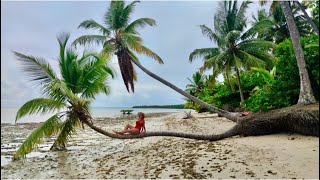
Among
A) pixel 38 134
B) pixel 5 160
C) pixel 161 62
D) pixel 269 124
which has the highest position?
pixel 161 62

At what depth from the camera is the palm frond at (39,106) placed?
10086mm

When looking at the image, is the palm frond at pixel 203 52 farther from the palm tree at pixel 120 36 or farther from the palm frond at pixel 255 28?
the palm tree at pixel 120 36

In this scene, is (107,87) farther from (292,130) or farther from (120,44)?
(292,130)

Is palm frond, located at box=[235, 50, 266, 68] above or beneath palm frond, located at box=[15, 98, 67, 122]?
above

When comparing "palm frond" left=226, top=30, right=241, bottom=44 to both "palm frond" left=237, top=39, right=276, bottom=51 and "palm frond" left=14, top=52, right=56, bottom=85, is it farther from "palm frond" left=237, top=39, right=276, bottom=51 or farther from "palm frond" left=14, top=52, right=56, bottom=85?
"palm frond" left=14, top=52, right=56, bottom=85

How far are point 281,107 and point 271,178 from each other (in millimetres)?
4998

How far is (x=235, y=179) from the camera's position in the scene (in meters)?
5.80

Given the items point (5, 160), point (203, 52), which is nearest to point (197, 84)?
point (203, 52)

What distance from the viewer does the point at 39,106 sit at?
10281 millimetres

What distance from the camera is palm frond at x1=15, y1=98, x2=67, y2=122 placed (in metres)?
10.1

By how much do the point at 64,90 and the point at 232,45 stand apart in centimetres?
1375

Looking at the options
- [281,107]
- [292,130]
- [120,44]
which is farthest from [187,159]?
[120,44]

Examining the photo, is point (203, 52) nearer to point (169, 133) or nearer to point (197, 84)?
point (169, 133)

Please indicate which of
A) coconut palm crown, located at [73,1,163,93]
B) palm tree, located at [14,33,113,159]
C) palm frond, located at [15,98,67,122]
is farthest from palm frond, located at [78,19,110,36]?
palm frond, located at [15,98,67,122]
